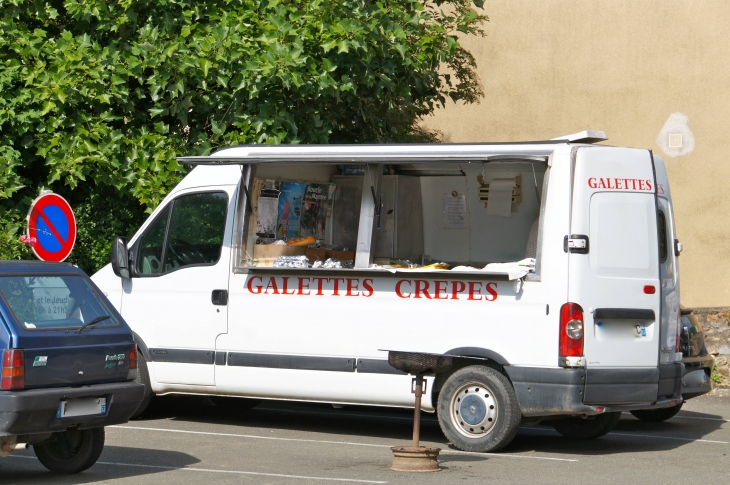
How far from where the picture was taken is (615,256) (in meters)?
9.51

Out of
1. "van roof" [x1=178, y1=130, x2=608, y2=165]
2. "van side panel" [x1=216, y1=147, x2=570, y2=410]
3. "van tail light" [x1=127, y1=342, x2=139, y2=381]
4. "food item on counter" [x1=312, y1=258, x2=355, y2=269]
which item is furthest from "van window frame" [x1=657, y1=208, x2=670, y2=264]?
"van tail light" [x1=127, y1=342, x2=139, y2=381]

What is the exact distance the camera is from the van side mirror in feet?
36.8

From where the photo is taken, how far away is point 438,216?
40.0ft

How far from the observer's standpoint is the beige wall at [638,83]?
19.0 meters

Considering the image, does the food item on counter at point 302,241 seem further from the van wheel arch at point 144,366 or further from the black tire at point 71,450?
the black tire at point 71,450

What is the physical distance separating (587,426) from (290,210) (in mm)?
3607

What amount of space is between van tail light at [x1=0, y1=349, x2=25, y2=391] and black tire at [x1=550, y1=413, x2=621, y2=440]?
216 inches

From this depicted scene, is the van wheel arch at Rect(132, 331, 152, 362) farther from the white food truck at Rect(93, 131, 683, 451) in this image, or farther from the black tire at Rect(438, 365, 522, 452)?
the black tire at Rect(438, 365, 522, 452)

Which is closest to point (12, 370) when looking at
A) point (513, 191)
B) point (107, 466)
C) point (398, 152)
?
point (107, 466)

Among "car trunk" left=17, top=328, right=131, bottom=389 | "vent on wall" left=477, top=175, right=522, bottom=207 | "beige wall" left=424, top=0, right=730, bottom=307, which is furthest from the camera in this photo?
"beige wall" left=424, top=0, right=730, bottom=307

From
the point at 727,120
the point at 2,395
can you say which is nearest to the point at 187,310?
the point at 2,395

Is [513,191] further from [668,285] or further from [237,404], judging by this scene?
[237,404]

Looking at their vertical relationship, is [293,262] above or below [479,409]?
above

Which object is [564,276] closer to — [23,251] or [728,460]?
[728,460]
